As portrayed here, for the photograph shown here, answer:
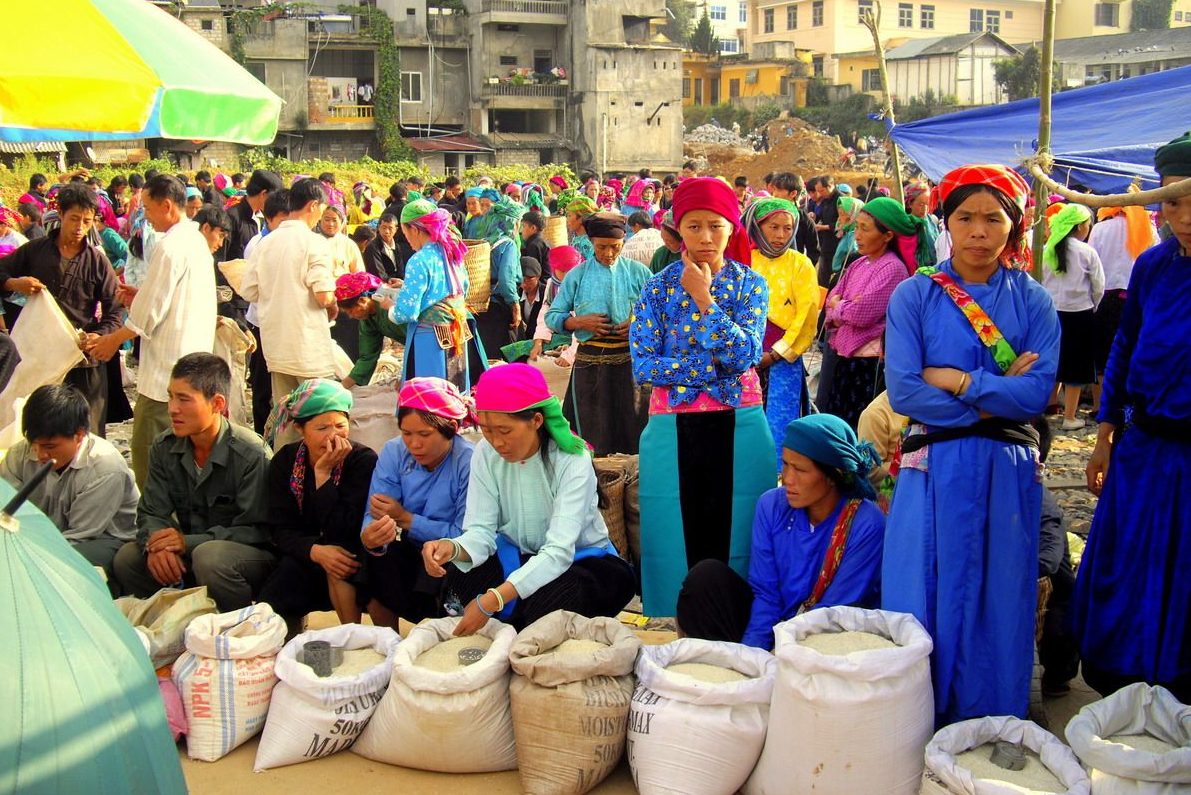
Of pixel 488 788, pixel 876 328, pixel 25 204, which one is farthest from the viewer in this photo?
pixel 25 204

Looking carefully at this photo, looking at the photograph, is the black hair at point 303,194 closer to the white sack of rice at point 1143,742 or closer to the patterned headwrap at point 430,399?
the patterned headwrap at point 430,399

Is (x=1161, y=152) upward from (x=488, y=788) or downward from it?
upward

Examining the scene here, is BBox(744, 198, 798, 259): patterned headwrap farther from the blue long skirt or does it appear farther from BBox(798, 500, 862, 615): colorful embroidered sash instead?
the blue long skirt

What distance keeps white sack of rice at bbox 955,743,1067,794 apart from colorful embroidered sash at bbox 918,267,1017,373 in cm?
100

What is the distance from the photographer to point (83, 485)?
4.37 metres

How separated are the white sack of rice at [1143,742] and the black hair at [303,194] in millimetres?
4704

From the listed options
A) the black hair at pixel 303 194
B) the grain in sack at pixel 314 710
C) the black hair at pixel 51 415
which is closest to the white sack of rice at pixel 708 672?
the grain in sack at pixel 314 710

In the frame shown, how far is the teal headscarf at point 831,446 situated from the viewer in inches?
139

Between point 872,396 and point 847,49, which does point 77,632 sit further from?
point 847,49

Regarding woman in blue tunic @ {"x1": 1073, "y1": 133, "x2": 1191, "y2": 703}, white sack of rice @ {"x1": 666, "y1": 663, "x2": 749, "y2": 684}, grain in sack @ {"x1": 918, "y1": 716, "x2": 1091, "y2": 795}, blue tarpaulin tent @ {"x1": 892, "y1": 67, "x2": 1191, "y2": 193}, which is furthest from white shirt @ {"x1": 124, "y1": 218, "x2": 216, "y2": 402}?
blue tarpaulin tent @ {"x1": 892, "y1": 67, "x2": 1191, "y2": 193}

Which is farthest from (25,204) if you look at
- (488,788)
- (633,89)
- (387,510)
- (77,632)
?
(633,89)

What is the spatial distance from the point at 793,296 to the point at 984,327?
2.48 metres

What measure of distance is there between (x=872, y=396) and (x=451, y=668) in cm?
277

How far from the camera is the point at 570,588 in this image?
3832 millimetres
